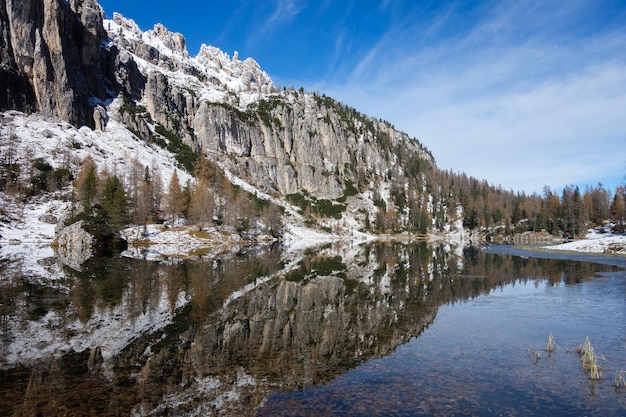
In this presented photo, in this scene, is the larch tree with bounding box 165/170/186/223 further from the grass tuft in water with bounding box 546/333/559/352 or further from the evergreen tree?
the grass tuft in water with bounding box 546/333/559/352

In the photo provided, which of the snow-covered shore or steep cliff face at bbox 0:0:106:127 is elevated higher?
steep cliff face at bbox 0:0:106:127

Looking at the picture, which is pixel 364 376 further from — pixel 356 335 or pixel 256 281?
pixel 256 281

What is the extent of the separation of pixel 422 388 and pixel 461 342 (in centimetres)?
726

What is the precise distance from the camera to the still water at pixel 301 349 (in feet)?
43.6

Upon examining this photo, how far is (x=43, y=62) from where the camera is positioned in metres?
149

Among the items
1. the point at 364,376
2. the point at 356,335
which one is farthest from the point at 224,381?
the point at 356,335

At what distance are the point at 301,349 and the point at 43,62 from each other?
580 feet

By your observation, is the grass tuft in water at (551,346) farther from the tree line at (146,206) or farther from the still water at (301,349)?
the tree line at (146,206)

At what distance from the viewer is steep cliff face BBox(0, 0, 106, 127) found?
14188 cm

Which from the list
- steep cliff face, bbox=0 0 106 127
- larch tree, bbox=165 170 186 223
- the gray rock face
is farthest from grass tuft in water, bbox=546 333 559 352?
steep cliff face, bbox=0 0 106 127

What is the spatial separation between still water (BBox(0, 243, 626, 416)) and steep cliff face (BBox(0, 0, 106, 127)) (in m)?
138

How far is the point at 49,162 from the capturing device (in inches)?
4779

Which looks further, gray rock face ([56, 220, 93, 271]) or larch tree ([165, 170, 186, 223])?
larch tree ([165, 170, 186, 223])

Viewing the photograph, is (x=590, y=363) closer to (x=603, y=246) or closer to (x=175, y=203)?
(x=603, y=246)
